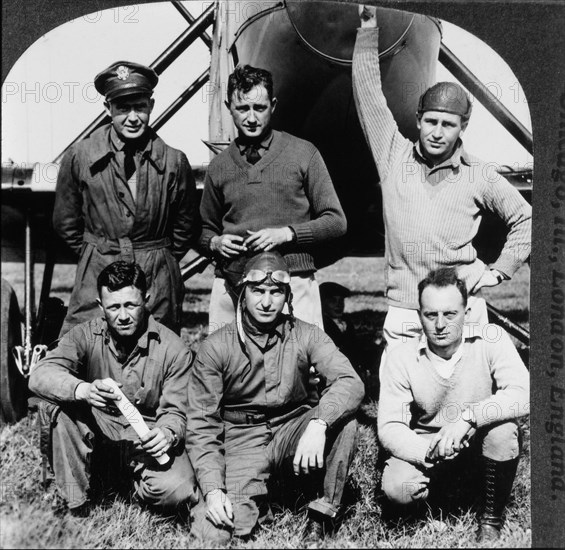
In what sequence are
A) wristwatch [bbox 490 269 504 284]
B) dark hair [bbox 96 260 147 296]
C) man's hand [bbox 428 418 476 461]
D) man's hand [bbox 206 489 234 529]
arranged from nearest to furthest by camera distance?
man's hand [bbox 206 489 234 529], man's hand [bbox 428 418 476 461], dark hair [bbox 96 260 147 296], wristwatch [bbox 490 269 504 284]

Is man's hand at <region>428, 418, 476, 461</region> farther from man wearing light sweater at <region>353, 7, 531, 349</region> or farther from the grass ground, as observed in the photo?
man wearing light sweater at <region>353, 7, 531, 349</region>

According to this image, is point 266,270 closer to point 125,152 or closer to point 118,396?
point 118,396

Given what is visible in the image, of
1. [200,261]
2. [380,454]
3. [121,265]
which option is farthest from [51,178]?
[380,454]

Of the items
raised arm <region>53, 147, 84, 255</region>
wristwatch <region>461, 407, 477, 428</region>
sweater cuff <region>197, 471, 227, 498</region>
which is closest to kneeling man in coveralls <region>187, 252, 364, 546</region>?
sweater cuff <region>197, 471, 227, 498</region>

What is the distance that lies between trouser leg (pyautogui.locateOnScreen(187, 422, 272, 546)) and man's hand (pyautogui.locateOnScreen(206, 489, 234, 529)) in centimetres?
3

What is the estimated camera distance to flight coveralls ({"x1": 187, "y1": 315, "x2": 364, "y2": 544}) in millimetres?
3312

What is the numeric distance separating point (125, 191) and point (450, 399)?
2059 mm

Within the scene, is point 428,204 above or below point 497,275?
above

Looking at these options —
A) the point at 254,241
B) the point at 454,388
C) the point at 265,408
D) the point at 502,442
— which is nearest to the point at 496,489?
the point at 502,442

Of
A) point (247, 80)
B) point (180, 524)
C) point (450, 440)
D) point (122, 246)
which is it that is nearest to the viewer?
point (450, 440)

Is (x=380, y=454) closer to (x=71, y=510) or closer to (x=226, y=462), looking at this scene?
(x=226, y=462)

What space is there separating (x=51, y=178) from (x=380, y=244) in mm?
2991

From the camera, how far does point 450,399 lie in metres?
3.50

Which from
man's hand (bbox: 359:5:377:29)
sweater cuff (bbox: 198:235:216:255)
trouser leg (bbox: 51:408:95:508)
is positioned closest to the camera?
trouser leg (bbox: 51:408:95:508)
